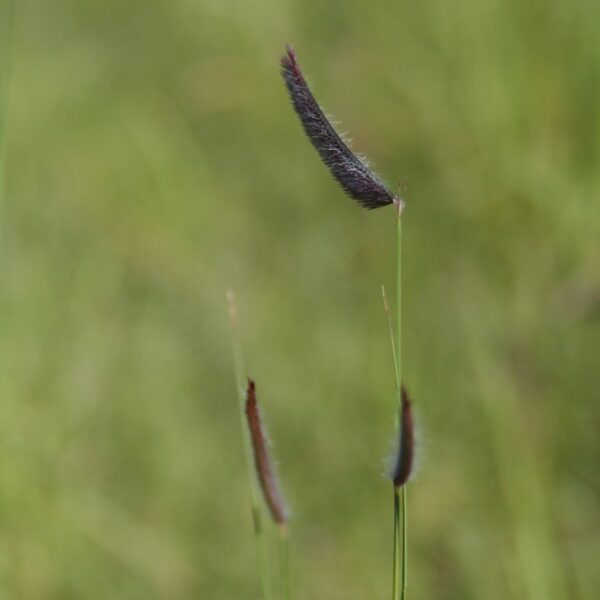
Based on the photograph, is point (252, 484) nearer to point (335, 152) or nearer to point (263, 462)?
point (263, 462)

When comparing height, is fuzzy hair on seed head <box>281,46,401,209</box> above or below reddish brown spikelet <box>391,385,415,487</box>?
above

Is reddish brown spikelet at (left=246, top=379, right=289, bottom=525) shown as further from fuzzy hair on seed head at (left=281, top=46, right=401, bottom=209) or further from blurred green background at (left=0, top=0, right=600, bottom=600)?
blurred green background at (left=0, top=0, right=600, bottom=600)

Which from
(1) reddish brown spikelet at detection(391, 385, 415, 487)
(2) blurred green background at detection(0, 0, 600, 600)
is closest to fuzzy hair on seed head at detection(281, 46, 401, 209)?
(1) reddish brown spikelet at detection(391, 385, 415, 487)

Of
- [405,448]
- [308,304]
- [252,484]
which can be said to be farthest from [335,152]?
[308,304]

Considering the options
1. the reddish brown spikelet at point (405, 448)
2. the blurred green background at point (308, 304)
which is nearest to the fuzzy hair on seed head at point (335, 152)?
the reddish brown spikelet at point (405, 448)

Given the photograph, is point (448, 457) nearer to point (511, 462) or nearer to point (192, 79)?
point (511, 462)

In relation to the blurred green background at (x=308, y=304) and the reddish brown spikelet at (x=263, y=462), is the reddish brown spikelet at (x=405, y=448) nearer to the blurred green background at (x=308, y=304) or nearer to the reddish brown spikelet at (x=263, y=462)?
the reddish brown spikelet at (x=263, y=462)

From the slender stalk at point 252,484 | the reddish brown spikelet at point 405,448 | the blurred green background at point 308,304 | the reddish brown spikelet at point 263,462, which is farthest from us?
the blurred green background at point 308,304
